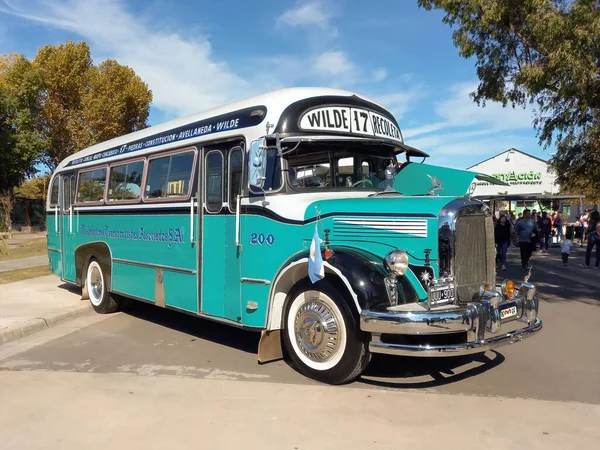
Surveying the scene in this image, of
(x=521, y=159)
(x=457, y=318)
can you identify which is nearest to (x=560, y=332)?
(x=457, y=318)

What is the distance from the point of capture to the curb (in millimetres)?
7121

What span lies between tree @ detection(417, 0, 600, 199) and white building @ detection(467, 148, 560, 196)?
28522mm

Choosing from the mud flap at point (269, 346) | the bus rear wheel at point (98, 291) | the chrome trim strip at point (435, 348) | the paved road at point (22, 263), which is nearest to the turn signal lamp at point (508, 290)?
the chrome trim strip at point (435, 348)

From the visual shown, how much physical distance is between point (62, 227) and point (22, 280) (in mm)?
3073

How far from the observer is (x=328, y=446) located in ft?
12.1

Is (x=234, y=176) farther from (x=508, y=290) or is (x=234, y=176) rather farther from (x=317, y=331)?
(x=508, y=290)

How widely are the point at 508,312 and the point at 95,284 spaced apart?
704 centimetres

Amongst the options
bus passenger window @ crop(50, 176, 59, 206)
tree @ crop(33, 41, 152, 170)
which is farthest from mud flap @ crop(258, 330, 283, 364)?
tree @ crop(33, 41, 152, 170)

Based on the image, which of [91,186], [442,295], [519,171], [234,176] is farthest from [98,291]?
[519,171]

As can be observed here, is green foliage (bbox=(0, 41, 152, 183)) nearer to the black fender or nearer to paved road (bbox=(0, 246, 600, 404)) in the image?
paved road (bbox=(0, 246, 600, 404))

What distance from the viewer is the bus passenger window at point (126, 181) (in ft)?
24.6

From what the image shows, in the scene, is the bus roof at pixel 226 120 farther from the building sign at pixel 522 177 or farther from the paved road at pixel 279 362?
the building sign at pixel 522 177

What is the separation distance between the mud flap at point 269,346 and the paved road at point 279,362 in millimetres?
122

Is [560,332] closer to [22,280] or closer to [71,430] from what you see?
[71,430]
